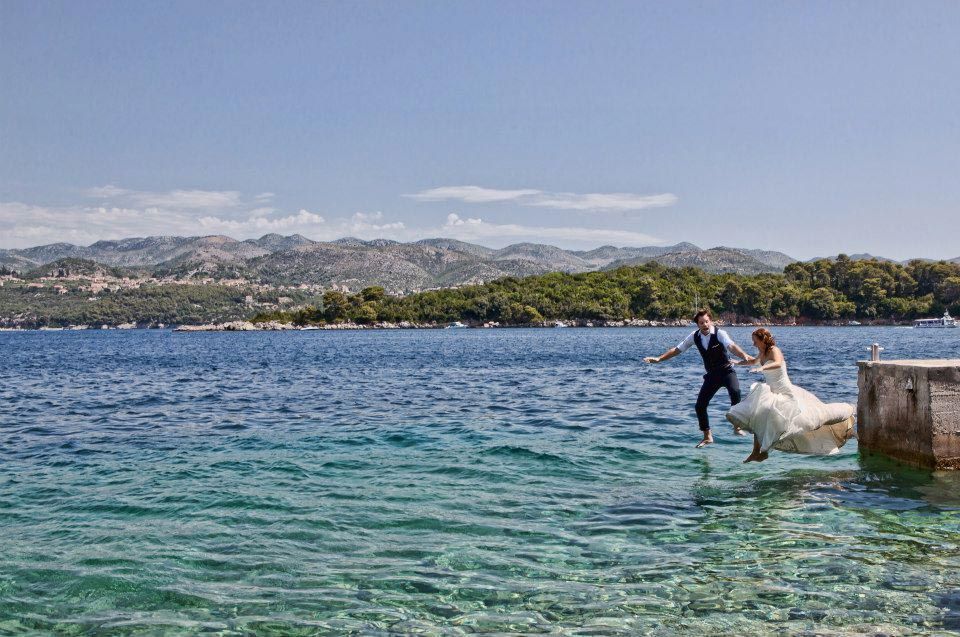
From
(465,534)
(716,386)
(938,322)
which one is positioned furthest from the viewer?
(938,322)

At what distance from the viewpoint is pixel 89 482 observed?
14.0 meters

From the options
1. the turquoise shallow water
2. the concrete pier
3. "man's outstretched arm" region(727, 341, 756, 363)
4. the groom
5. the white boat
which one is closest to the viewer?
the turquoise shallow water

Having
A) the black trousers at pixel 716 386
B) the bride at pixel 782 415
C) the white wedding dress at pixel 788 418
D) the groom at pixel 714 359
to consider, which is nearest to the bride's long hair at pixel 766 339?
the bride at pixel 782 415

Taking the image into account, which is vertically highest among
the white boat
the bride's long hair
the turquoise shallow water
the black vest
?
the bride's long hair

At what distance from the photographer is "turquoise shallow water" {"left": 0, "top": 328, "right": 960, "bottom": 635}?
731 centimetres

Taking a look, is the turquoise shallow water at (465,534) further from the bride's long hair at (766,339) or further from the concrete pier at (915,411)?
the bride's long hair at (766,339)

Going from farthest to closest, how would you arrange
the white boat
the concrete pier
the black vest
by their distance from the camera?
1. the white boat
2. the black vest
3. the concrete pier

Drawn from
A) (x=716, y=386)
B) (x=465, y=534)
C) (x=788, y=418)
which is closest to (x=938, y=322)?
(x=716, y=386)

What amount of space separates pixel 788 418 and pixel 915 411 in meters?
2.32

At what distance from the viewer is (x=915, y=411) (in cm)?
1259

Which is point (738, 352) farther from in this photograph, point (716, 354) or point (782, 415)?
point (782, 415)

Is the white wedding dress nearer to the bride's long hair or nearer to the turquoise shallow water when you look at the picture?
the bride's long hair

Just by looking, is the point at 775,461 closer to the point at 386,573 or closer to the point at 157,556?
the point at 386,573

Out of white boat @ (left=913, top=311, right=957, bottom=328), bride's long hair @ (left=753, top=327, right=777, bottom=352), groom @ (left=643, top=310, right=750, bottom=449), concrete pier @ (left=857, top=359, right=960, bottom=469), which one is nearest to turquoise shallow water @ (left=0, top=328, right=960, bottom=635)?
concrete pier @ (left=857, top=359, right=960, bottom=469)
